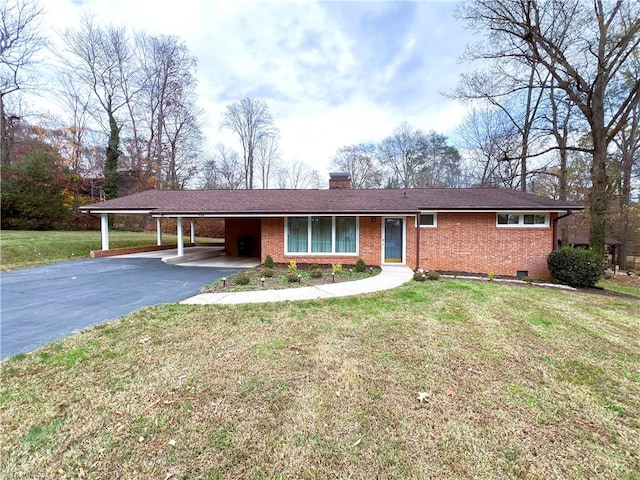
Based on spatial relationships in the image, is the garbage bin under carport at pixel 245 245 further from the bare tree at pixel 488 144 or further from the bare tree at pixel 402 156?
the bare tree at pixel 402 156

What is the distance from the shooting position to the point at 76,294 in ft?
20.1

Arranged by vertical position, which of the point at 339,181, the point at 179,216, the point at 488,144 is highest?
the point at 488,144

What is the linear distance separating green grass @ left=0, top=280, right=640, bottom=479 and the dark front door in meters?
6.51

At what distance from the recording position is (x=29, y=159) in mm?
16953

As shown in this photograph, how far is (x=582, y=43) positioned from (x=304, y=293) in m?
16.4

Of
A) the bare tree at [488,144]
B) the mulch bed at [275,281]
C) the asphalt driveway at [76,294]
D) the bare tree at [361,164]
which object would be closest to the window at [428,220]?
the mulch bed at [275,281]

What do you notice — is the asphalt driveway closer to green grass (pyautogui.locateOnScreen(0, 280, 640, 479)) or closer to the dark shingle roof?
green grass (pyautogui.locateOnScreen(0, 280, 640, 479))

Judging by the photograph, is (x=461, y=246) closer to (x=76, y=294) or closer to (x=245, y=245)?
(x=245, y=245)

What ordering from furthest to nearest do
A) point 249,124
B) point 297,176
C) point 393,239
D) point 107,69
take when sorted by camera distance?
point 297,176 < point 249,124 < point 107,69 < point 393,239

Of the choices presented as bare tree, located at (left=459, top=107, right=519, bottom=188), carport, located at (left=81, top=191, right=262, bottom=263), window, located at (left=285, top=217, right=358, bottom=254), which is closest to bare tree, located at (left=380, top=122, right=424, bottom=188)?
bare tree, located at (left=459, top=107, right=519, bottom=188)

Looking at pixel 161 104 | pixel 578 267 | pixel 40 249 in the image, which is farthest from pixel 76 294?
pixel 161 104

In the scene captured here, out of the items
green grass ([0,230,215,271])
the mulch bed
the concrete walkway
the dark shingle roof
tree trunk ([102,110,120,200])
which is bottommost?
the concrete walkway

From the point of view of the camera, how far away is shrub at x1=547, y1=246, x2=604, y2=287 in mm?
8938

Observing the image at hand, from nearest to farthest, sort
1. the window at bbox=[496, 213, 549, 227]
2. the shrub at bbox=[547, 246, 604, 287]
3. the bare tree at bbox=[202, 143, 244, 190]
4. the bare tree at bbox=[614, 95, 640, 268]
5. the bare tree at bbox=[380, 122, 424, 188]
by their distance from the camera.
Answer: the shrub at bbox=[547, 246, 604, 287] → the window at bbox=[496, 213, 549, 227] → the bare tree at bbox=[614, 95, 640, 268] → the bare tree at bbox=[380, 122, 424, 188] → the bare tree at bbox=[202, 143, 244, 190]
